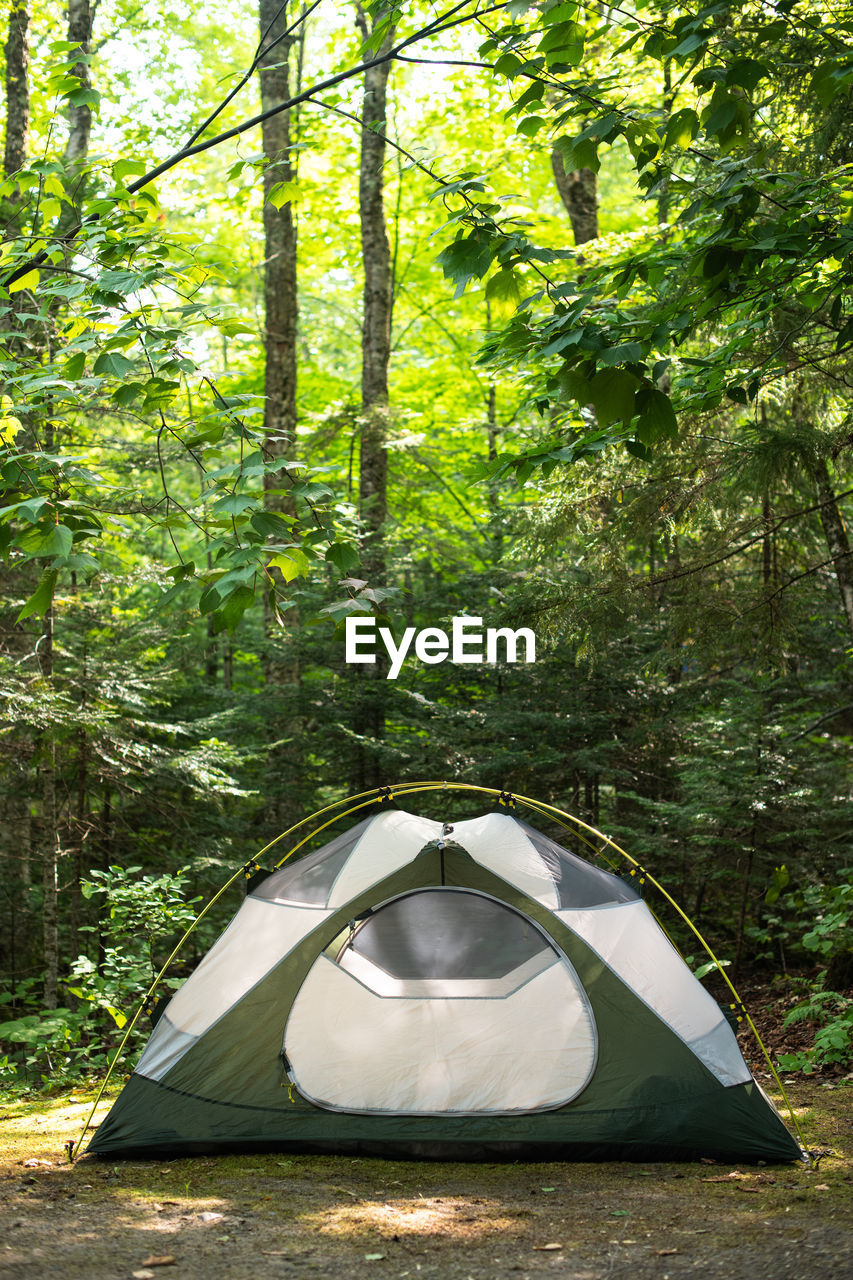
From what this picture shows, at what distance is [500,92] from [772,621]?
894 centimetres

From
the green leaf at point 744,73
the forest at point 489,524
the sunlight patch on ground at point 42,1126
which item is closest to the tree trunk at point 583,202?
the forest at point 489,524

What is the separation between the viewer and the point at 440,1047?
417 cm

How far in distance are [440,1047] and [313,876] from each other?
102 centimetres

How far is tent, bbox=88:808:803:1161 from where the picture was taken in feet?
13.0

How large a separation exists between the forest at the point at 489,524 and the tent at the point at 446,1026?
148 cm

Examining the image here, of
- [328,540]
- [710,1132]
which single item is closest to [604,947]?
[710,1132]

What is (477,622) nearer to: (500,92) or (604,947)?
(604,947)

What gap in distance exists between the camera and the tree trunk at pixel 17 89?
743 cm

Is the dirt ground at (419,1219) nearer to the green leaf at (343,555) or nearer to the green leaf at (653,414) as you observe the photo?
the green leaf at (343,555)

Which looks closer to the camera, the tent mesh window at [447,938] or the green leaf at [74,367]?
the green leaf at [74,367]

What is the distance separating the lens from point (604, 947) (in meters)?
4.37

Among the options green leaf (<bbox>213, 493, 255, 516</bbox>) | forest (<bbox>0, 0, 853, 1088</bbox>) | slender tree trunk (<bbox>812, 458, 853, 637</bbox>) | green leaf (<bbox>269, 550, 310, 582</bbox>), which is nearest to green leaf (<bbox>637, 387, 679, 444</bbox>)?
forest (<bbox>0, 0, 853, 1088</bbox>)

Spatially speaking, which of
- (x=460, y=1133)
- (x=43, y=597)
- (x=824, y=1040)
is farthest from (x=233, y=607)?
(x=824, y=1040)

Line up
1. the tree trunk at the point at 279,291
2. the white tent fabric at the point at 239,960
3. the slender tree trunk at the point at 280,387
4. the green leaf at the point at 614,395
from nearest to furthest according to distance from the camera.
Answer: the green leaf at the point at 614,395, the white tent fabric at the point at 239,960, the slender tree trunk at the point at 280,387, the tree trunk at the point at 279,291
